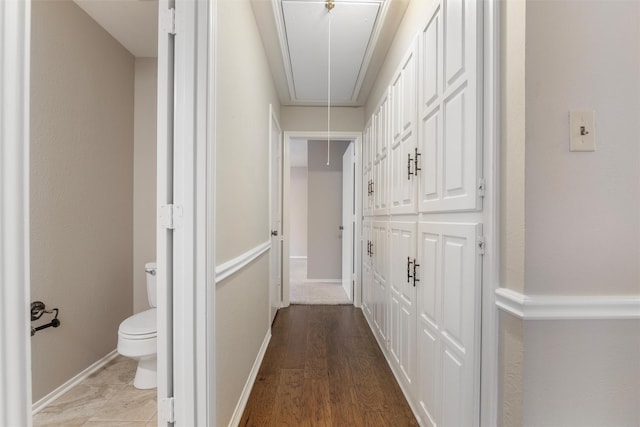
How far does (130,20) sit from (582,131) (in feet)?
8.85

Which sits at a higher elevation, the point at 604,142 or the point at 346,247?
the point at 604,142

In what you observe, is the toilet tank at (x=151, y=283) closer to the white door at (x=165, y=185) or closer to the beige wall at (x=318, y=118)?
the white door at (x=165, y=185)

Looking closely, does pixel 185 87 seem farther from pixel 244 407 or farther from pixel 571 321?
pixel 244 407

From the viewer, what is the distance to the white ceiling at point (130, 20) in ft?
6.70

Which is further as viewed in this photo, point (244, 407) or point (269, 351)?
point (269, 351)

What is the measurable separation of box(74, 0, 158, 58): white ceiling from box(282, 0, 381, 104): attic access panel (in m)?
0.93

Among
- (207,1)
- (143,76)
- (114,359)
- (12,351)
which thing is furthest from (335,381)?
(143,76)

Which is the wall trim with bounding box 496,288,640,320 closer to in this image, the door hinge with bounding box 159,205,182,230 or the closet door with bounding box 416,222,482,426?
the closet door with bounding box 416,222,482,426

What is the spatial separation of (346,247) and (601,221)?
3.63 meters

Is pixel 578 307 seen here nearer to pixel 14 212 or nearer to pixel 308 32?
pixel 14 212

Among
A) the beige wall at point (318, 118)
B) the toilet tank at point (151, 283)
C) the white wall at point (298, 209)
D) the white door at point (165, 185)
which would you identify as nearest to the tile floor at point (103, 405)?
the toilet tank at point (151, 283)

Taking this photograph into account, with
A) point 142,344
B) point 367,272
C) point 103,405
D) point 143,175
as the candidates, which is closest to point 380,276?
point 367,272

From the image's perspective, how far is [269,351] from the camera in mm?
2564

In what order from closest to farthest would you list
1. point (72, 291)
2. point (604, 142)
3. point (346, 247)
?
point (604, 142)
point (72, 291)
point (346, 247)
